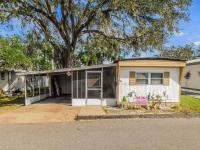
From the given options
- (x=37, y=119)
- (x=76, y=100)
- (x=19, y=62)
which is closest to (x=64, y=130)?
(x=37, y=119)

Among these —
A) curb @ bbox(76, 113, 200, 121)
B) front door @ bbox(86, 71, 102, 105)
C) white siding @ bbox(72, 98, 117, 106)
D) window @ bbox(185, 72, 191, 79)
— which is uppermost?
window @ bbox(185, 72, 191, 79)

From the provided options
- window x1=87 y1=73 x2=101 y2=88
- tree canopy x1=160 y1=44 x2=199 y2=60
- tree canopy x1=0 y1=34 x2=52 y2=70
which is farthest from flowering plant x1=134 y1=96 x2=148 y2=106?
tree canopy x1=160 y1=44 x2=199 y2=60

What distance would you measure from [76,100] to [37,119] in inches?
194

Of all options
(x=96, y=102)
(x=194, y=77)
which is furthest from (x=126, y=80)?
(x=194, y=77)

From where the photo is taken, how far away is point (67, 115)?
13.9m

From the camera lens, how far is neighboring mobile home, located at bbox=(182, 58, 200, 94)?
26922mm

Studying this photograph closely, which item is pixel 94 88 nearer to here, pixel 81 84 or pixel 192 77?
pixel 81 84

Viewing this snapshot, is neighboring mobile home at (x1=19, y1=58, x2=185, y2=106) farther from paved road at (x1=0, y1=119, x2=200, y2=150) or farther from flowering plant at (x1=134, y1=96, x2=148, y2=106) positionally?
paved road at (x1=0, y1=119, x2=200, y2=150)

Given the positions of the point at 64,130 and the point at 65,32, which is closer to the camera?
the point at 64,130

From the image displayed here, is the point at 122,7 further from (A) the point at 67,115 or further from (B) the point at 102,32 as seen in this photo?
(A) the point at 67,115

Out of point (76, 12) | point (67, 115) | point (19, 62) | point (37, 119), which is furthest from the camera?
point (19, 62)

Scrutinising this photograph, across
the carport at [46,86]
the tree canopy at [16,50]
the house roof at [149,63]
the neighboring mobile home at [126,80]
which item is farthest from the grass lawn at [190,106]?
the tree canopy at [16,50]

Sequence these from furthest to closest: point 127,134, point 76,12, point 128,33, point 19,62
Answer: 1. point 19,62
2. point 128,33
3. point 76,12
4. point 127,134

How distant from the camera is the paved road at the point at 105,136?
750cm
